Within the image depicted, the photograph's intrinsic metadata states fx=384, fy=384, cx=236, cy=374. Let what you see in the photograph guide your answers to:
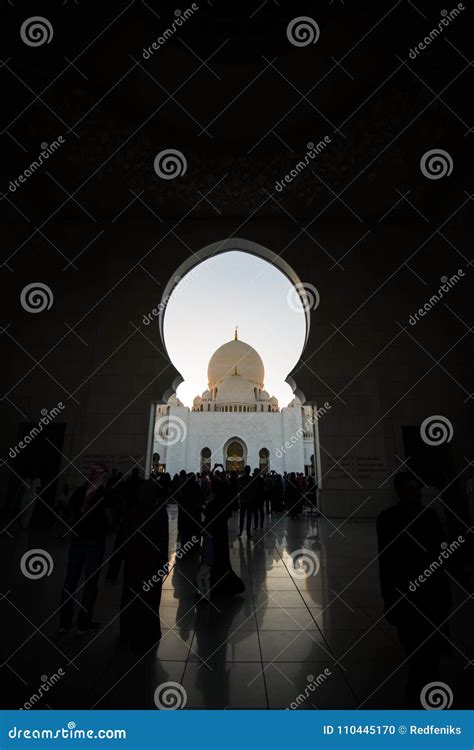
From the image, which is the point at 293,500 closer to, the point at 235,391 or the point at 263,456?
the point at 263,456

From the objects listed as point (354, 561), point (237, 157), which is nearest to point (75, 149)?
point (237, 157)

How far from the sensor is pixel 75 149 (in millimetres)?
8133

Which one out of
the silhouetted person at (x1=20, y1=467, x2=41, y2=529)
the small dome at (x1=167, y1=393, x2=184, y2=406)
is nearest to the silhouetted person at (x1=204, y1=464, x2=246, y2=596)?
the silhouetted person at (x1=20, y1=467, x2=41, y2=529)

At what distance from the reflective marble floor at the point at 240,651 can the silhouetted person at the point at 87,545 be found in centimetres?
21

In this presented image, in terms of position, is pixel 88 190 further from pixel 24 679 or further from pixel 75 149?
pixel 24 679

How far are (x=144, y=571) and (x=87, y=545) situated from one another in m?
0.46

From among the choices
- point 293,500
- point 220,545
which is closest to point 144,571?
point 220,545

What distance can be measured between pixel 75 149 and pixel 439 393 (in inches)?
375

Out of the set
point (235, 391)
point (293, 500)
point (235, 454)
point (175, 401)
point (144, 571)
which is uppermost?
point (235, 391)

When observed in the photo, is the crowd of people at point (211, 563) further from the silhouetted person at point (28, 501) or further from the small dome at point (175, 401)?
the small dome at point (175, 401)

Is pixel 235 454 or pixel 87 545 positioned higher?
pixel 235 454

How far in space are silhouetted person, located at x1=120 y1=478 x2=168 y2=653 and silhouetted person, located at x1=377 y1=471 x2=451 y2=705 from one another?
151cm

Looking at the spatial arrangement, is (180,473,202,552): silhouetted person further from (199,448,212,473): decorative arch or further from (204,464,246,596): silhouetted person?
(199,448,212,473): decorative arch

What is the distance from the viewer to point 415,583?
6.34 feet
